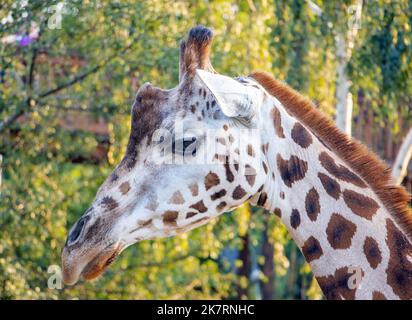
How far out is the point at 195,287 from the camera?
37.8 feet

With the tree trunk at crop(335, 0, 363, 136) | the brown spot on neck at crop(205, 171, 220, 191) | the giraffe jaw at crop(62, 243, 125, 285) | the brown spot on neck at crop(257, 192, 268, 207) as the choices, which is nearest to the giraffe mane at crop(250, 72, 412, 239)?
the brown spot on neck at crop(257, 192, 268, 207)

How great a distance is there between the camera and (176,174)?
390cm

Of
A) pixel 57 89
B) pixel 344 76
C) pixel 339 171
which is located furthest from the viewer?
pixel 344 76

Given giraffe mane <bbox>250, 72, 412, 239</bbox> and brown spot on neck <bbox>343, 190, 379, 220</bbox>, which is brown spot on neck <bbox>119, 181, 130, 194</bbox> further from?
brown spot on neck <bbox>343, 190, 379, 220</bbox>

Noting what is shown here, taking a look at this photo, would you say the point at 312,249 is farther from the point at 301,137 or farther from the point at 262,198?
the point at 301,137

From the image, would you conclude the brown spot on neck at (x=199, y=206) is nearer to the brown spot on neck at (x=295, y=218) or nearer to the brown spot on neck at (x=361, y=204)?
the brown spot on neck at (x=295, y=218)

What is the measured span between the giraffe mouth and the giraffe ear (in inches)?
26.9

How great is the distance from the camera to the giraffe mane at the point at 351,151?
3.93 m

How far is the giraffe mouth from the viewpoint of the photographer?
3834 mm

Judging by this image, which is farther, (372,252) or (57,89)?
(57,89)

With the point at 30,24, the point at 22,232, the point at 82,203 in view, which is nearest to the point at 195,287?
the point at 82,203

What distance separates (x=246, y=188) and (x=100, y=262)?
642mm

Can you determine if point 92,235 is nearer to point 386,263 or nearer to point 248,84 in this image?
point 248,84

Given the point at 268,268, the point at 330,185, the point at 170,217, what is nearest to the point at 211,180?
the point at 170,217
